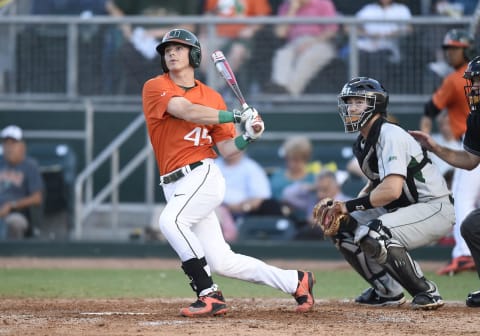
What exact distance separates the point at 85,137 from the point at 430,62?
4.18 metres

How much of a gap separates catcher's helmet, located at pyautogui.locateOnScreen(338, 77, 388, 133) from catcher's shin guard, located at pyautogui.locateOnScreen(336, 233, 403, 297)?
0.75 m

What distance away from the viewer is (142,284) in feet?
28.2

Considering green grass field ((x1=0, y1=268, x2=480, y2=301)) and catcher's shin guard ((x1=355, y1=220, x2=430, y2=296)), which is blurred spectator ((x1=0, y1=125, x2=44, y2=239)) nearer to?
green grass field ((x1=0, y1=268, x2=480, y2=301))

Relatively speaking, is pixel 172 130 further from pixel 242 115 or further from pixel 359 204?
pixel 359 204

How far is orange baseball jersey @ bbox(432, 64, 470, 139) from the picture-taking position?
29.4 ft

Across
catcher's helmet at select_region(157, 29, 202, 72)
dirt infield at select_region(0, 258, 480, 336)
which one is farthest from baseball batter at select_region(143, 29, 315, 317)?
dirt infield at select_region(0, 258, 480, 336)

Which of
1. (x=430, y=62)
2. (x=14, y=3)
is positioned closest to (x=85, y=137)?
(x=14, y=3)

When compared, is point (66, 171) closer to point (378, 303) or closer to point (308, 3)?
point (308, 3)

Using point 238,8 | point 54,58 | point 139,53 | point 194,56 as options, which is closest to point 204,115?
point 194,56

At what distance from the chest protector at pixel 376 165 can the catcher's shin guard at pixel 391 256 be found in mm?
331

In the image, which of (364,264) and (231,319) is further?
(364,264)

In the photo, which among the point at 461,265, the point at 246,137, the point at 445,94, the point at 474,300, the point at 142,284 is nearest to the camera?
the point at 246,137

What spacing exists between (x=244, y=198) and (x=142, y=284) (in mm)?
2718

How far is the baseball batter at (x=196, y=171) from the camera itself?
5898 millimetres
